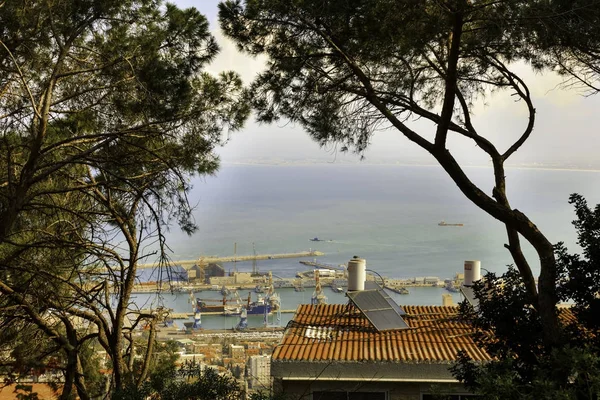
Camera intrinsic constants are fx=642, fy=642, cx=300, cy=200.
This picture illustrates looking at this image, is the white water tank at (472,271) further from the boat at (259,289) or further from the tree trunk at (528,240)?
the boat at (259,289)

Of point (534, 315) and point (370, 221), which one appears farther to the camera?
point (370, 221)

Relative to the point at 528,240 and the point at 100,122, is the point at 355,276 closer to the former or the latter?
the point at 100,122

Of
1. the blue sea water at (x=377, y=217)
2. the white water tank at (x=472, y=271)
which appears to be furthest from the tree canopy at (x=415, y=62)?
the blue sea water at (x=377, y=217)

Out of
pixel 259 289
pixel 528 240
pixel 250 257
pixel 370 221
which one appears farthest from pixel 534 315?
pixel 370 221

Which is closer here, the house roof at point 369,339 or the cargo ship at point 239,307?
the house roof at point 369,339

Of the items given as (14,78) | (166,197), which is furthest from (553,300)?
(14,78)

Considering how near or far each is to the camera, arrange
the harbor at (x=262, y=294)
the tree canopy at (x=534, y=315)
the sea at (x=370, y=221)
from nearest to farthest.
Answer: the tree canopy at (x=534, y=315) < the harbor at (x=262, y=294) < the sea at (x=370, y=221)
